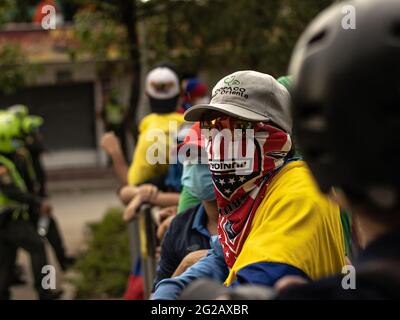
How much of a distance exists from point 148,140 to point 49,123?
18405 millimetres

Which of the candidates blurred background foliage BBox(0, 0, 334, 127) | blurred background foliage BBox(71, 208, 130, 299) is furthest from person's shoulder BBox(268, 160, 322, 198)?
blurred background foliage BBox(0, 0, 334, 127)

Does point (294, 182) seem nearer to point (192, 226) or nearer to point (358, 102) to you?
point (358, 102)

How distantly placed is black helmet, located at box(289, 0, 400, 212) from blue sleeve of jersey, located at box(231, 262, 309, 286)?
73 cm

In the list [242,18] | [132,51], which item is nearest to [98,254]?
[132,51]

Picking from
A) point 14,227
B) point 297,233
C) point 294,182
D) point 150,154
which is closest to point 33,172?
point 14,227

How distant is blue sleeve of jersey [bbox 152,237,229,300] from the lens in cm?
233

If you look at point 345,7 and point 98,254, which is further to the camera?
point 98,254

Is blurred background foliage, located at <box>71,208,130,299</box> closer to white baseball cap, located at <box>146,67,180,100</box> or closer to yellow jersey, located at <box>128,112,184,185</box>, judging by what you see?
white baseball cap, located at <box>146,67,180,100</box>

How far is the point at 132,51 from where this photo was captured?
9172 mm

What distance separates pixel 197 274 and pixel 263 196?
288mm

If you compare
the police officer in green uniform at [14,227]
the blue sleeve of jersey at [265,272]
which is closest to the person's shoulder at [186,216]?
the blue sleeve of jersey at [265,272]

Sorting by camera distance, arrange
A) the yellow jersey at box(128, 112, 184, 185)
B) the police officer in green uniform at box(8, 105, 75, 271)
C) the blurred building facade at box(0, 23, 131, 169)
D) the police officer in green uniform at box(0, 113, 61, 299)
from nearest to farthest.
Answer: the yellow jersey at box(128, 112, 184, 185)
the police officer in green uniform at box(0, 113, 61, 299)
the police officer in green uniform at box(8, 105, 75, 271)
the blurred building facade at box(0, 23, 131, 169)

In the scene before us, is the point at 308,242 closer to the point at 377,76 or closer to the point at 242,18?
the point at 377,76

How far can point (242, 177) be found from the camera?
2.52m
